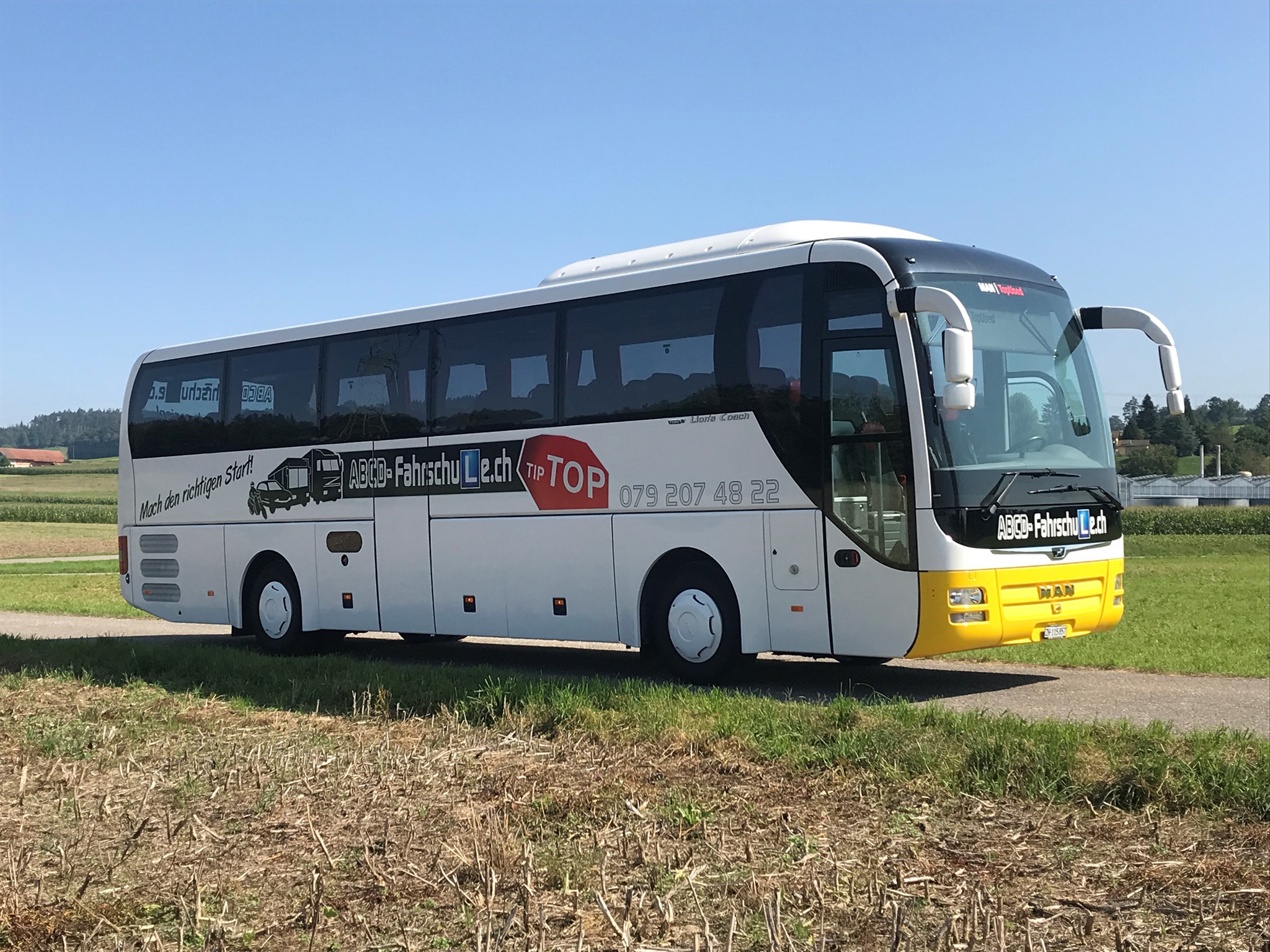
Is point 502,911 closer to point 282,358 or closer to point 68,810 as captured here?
point 68,810

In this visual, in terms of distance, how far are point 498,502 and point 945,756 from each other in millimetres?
7387

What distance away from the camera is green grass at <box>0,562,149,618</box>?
25.8 meters

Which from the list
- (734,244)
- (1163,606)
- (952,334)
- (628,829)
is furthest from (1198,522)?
(628,829)

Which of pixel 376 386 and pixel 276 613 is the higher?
pixel 376 386

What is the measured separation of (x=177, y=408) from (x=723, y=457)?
8.84 m

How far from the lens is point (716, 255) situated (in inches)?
506

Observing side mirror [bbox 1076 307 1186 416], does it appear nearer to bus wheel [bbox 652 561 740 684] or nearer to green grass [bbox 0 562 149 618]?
bus wheel [bbox 652 561 740 684]

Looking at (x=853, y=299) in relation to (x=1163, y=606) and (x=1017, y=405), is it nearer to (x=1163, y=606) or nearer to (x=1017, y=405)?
(x=1017, y=405)

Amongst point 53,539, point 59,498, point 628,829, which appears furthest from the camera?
point 59,498

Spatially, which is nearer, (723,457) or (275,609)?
(723,457)

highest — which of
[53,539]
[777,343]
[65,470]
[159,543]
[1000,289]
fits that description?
[65,470]

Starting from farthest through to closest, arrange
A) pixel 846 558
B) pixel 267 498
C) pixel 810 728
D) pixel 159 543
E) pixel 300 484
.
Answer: pixel 159 543 → pixel 267 498 → pixel 300 484 → pixel 846 558 → pixel 810 728

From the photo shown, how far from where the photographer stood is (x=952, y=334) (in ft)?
33.5

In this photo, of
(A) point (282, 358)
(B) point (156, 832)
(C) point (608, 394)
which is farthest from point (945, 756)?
(A) point (282, 358)
